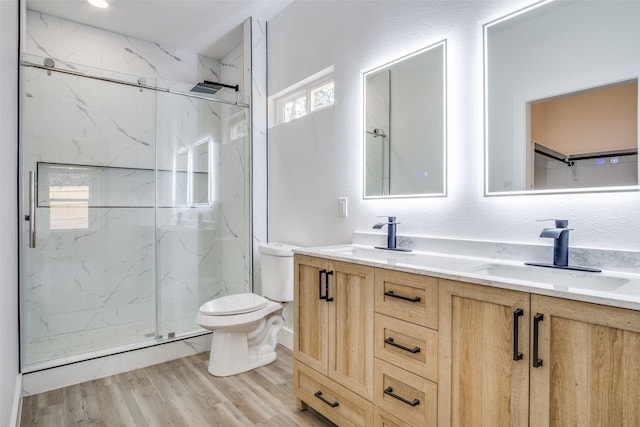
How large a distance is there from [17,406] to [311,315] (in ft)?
5.46

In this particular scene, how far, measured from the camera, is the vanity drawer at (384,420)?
1388 mm

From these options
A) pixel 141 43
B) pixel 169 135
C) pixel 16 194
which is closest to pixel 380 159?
pixel 169 135

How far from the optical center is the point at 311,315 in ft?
6.04

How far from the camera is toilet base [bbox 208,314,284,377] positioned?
2387 millimetres

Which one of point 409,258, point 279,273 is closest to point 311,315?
point 409,258

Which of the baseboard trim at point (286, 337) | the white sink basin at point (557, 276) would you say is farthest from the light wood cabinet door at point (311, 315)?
the baseboard trim at point (286, 337)

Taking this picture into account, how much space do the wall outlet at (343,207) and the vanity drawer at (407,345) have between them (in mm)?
934

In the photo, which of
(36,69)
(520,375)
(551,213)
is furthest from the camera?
(36,69)

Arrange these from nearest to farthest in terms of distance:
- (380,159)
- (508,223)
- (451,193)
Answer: (508,223), (451,193), (380,159)

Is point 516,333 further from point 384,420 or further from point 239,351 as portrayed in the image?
point 239,351

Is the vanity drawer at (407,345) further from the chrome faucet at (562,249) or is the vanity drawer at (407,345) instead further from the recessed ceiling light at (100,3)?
the recessed ceiling light at (100,3)

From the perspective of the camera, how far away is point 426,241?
1813 millimetres

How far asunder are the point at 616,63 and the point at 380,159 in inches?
43.9

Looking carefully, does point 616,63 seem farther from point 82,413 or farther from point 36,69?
point 36,69
